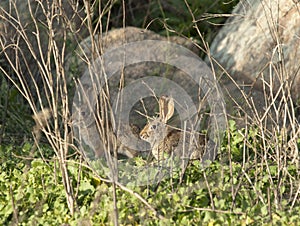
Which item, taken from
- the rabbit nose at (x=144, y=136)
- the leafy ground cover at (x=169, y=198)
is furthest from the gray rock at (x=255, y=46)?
the leafy ground cover at (x=169, y=198)

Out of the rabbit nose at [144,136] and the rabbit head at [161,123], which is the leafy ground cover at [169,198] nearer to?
the rabbit head at [161,123]

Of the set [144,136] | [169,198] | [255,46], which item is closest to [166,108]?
[144,136]

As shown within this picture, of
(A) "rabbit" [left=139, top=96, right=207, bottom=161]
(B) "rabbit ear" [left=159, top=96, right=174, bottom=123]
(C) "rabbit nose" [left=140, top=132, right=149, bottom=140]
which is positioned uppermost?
(B) "rabbit ear" [left=159, top=96, right=174, bottom=123]

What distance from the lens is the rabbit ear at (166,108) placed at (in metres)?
6.26

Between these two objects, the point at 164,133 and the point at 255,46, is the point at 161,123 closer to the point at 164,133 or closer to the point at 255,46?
the point at 164,133

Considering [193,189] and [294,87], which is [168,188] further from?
[294,87]

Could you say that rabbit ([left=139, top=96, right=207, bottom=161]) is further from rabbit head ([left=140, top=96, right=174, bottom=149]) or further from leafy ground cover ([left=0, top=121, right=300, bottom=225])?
leafy ground cover ([left=0, top=121, right=300, bottom=225])

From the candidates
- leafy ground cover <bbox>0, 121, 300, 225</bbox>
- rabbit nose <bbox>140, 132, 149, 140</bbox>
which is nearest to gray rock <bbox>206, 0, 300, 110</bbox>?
rabbit nose <bbox>140, 132, 149, 140</bbox>

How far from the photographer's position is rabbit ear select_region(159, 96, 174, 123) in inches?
247

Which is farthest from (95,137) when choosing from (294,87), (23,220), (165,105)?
(294,87)

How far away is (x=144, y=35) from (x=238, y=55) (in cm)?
108

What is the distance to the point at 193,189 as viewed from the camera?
5164 mm

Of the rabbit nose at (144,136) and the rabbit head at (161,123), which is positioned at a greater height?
the rabbit head at (161,123)

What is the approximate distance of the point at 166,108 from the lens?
20.8ft
